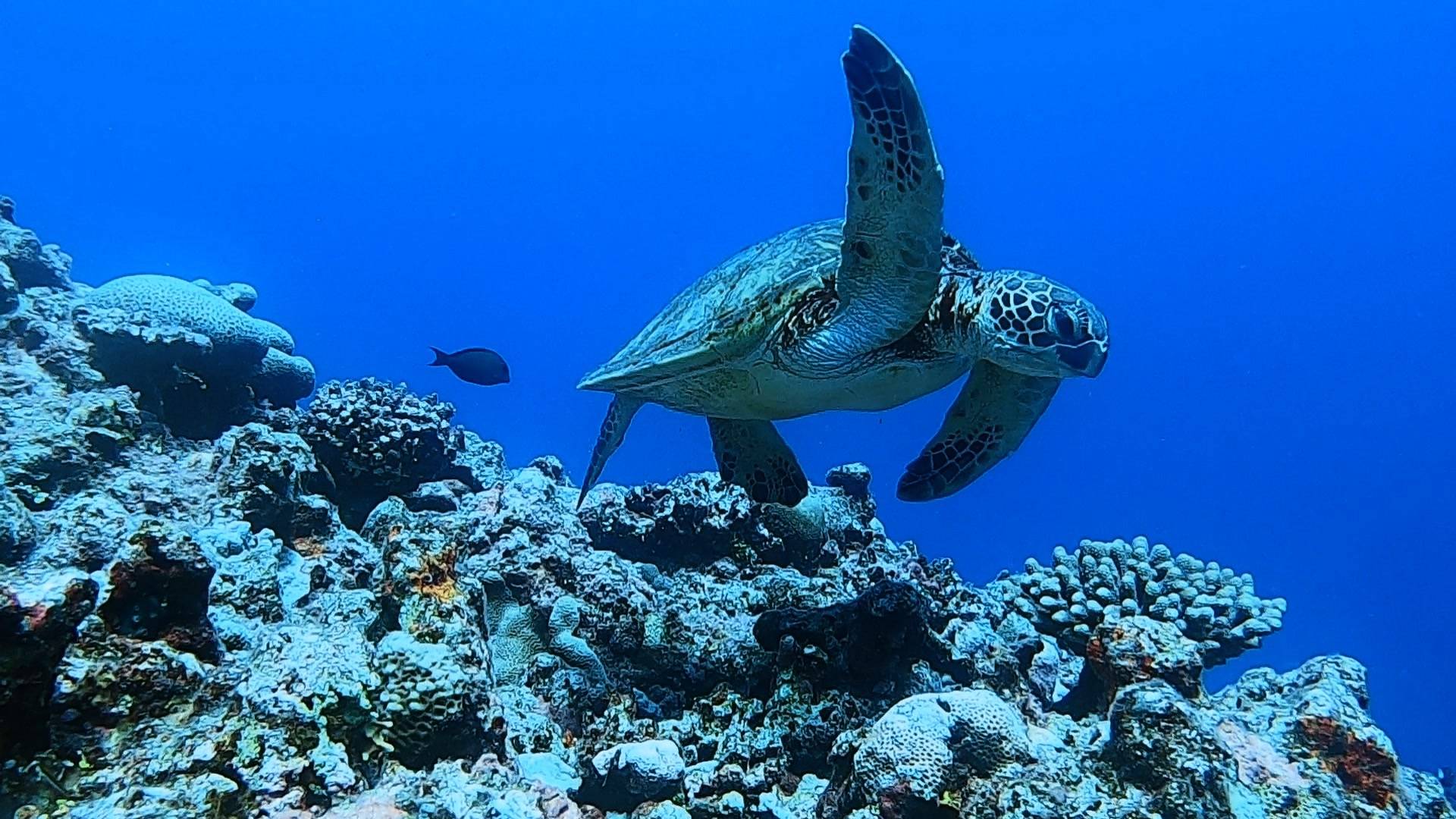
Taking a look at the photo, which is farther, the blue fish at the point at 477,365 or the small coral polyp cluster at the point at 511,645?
the blue fish at the point at 477,365

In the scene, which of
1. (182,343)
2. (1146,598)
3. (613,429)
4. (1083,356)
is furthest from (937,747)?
(182,343)

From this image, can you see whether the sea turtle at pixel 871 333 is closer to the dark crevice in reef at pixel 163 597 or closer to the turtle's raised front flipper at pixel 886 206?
the turtle's raised front flipper at pixel 886 206

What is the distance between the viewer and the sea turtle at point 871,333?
12.2 ft

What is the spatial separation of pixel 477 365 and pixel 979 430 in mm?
5859

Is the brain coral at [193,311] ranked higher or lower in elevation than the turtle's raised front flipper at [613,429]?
higher

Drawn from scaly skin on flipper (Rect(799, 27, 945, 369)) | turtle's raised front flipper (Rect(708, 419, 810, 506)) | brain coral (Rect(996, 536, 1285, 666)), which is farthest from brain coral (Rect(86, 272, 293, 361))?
brain coral (Rect(996, 536, 1285, 666))

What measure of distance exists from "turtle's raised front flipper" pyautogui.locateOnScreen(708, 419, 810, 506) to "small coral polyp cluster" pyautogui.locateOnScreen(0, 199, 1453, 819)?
33 cm

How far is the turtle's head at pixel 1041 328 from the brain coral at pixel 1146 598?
1751 mm

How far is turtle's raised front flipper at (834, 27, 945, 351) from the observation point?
350 centimetres

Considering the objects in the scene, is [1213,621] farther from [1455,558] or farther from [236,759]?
[1455,558]

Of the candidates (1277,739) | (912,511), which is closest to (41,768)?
(1277,739)

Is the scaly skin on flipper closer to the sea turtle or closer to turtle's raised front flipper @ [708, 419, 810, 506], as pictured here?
the sea turtle

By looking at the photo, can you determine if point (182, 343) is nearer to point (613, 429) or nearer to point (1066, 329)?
point (613, 429)

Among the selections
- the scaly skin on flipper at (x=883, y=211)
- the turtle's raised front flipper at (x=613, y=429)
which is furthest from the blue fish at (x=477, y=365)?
the scaly skin on flipper at (x=883, y=211)
